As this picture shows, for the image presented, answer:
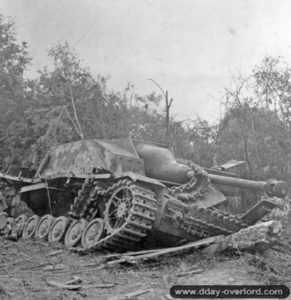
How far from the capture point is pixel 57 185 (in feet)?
37.9

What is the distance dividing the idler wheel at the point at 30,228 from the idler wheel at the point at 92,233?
236 centimetres

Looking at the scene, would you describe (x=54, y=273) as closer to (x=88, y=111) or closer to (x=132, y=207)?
(x=132, y=207)

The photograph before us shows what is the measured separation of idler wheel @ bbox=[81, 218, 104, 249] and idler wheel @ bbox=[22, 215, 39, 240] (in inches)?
92.8

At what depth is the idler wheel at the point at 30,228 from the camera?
11086mm

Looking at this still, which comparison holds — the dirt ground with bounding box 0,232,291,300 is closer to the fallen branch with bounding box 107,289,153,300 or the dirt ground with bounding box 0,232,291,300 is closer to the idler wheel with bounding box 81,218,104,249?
the fallen branch with bounding box 107,289,153,300

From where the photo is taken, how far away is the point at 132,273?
7004mm

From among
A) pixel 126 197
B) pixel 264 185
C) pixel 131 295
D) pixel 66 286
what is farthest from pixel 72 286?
pixel 264 185

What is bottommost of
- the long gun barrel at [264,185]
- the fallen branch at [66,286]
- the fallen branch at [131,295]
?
the fallen branch at [66,286]

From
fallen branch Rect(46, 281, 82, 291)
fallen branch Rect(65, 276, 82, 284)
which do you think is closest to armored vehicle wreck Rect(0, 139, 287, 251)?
fallen branch Rect(65, 276, 82, 284)

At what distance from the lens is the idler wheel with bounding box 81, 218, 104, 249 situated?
8688mm

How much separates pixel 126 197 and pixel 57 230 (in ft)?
7.90

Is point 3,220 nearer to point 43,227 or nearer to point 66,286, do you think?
point 43,227

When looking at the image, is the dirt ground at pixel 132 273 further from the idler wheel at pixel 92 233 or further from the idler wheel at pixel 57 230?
the idler wheel at pixel 57 230

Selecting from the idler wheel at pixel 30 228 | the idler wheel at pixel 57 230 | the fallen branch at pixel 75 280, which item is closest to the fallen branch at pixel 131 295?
the fallen branch at pixel 75 280
